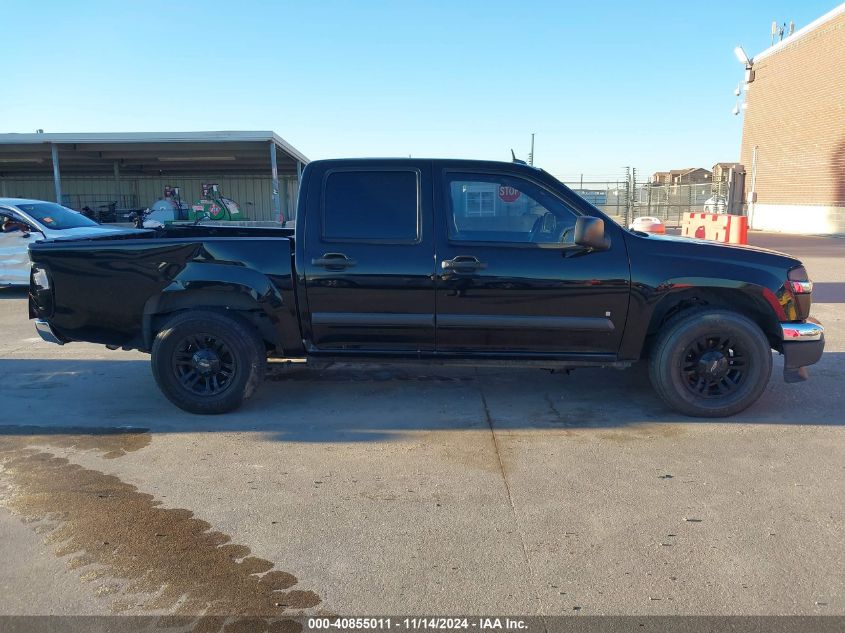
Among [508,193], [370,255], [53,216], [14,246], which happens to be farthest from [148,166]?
[508,193]

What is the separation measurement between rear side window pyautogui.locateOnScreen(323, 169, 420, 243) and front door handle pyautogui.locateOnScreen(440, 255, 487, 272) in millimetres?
328

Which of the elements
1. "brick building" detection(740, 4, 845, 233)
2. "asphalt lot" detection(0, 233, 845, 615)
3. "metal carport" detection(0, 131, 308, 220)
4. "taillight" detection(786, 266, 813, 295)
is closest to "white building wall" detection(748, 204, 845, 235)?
"brick building" detection(740, 4, 845, 233)

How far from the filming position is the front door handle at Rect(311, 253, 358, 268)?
466cm

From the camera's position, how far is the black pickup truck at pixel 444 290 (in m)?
4.63

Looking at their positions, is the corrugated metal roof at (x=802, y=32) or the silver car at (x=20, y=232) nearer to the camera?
the silver car at (x=20, y=232)

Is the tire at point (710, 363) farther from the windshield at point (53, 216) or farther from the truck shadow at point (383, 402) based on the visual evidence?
the windshield at point (53, 216)

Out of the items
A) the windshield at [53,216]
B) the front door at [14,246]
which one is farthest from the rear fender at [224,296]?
the windshield at [53,216]

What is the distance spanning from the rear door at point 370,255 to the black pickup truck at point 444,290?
0.01m

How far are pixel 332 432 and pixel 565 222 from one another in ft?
7.62

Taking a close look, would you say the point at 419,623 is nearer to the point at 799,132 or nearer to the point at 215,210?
the point at 215,210

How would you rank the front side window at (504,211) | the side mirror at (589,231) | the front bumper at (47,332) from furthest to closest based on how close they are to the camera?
the front bumper at (47,332) < the front side window at (504,211) < the side mirror at (589,231)

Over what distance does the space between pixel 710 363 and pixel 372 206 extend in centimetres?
280

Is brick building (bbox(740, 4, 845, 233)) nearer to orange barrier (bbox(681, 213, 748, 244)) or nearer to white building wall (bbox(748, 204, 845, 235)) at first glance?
white building wall (bbox(748, 204, 845, 235))

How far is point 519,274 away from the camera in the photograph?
4605 mm
